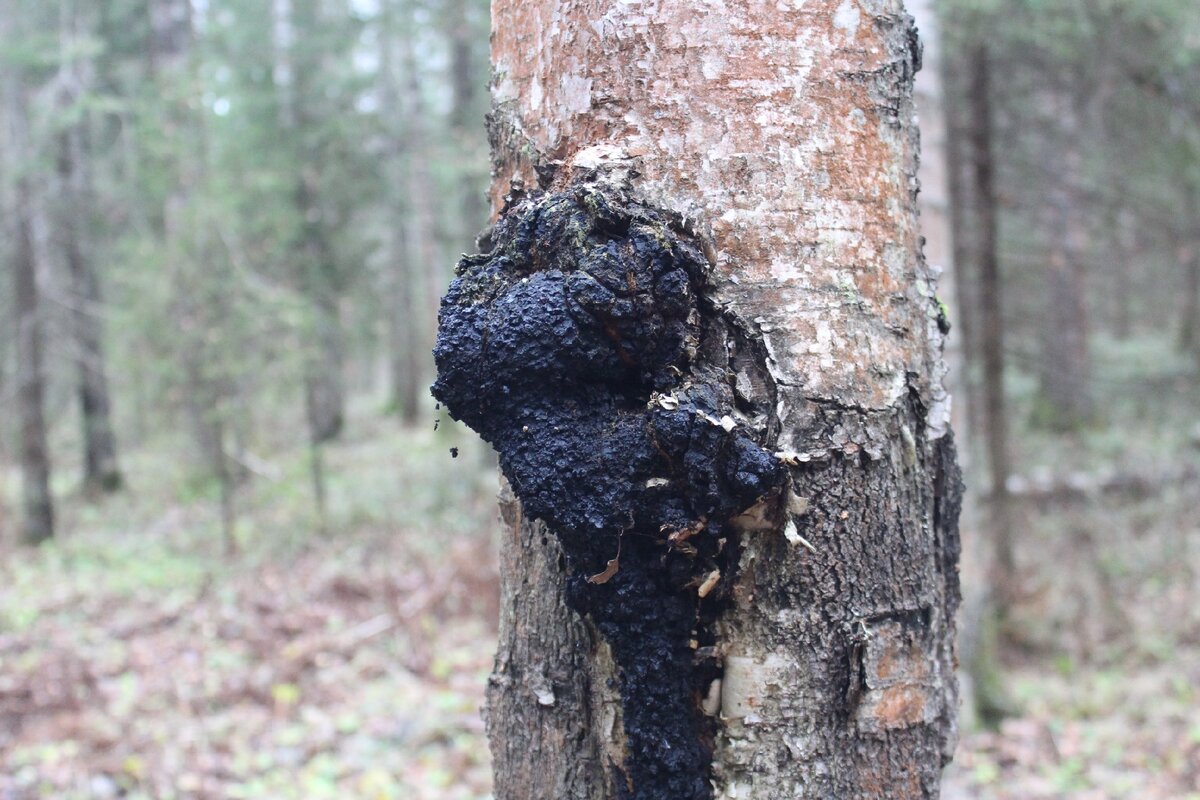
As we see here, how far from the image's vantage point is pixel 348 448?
1647 cm

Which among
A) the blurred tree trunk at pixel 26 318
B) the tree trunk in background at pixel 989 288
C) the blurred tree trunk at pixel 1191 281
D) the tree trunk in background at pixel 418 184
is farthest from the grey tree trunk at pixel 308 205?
the blurred tree trunk at pixel 1191 281

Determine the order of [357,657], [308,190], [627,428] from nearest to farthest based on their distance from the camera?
[627,428], [357,657], [308,190]

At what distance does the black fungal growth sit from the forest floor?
348 centimetres

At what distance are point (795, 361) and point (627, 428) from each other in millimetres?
232

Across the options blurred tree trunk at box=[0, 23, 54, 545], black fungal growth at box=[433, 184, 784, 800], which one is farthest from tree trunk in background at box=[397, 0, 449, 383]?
black fungal growth at box=[433, 184, 784, 800]

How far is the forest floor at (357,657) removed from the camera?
14.1 ft

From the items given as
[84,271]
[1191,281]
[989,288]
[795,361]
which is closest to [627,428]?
[795,361]

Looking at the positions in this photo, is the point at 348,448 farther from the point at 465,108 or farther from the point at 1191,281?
the point at 1191,281

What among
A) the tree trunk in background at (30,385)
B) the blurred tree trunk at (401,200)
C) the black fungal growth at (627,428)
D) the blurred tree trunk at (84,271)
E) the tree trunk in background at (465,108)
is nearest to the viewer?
the black fungal growth at (627,428)

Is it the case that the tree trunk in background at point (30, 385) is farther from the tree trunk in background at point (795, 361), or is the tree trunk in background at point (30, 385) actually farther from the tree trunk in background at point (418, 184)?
the tree trunk in background at point (795, 361)

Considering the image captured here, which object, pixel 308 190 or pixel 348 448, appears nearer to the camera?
pixel 308 190

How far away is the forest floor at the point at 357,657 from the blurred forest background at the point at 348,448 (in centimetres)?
3

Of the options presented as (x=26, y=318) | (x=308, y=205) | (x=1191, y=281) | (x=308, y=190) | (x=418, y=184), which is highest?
(x=418, y=184)

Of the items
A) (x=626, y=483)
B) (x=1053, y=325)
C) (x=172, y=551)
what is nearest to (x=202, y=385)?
(x=172, y=551)
